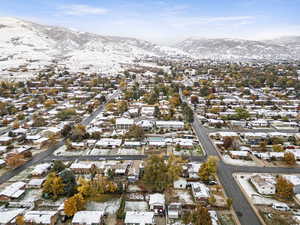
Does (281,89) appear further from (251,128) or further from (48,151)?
(48,151)

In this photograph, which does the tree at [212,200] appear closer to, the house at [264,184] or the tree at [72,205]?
the house at [264,184]

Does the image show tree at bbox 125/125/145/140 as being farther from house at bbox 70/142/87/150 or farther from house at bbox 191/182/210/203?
house at bbox 191/182/210/203

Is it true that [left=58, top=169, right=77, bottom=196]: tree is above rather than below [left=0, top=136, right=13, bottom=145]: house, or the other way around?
above

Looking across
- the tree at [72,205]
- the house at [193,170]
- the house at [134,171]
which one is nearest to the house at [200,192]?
the house at [193,170]

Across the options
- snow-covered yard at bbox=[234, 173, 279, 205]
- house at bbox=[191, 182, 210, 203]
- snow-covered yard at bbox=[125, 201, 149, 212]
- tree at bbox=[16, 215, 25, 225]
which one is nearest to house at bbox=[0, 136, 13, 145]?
tree at bbox=[16, 215, 25, 225]

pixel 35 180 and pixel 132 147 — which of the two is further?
pixel 132 147

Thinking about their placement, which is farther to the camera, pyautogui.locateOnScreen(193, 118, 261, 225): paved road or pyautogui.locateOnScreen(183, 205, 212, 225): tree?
pyautogui.locateOnScreen(193, 118, 261, 225): paved road

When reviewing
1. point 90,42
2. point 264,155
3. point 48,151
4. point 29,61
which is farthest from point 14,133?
point 90,42
